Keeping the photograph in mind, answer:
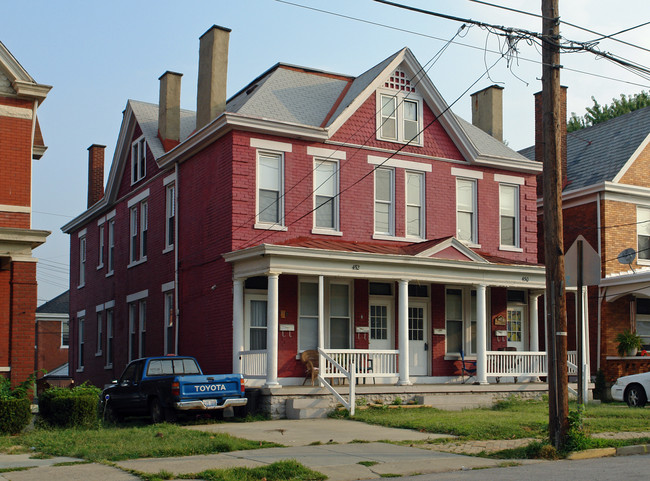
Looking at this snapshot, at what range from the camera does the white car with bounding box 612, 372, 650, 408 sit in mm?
21859

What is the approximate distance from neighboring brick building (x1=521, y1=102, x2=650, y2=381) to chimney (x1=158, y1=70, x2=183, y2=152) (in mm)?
13349

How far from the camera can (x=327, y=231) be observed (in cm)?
2292

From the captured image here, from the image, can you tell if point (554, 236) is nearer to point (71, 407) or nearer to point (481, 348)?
point (481, 348)

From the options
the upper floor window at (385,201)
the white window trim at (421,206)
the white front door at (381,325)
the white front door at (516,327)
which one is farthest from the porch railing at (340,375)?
the white front door at (516,327)

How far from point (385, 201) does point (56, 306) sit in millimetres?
34607

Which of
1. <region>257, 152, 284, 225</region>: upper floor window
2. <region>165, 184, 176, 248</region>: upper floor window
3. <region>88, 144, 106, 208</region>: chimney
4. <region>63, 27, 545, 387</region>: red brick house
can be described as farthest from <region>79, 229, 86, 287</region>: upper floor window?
<region>257, 152, 284, 225</region>: upper floor window

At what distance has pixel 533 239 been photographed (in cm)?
2675

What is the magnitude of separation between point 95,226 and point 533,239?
16.9 metres

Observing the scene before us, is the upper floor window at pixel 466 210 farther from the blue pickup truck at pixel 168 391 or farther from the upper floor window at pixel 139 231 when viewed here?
the upper floor window at pixel 139 231

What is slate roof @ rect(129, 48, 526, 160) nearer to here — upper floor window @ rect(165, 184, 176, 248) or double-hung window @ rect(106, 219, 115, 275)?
upper floor window @ rect(165, 184, 176, 248)

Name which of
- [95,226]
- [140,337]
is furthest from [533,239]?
[95,226]

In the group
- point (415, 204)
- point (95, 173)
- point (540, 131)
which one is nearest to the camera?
point (415, 204)

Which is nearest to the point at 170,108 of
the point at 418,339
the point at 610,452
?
the point at 418,339

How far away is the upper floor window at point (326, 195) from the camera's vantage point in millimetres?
23062
